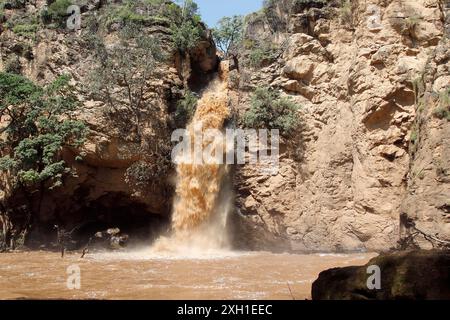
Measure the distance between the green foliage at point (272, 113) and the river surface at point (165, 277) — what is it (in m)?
5.57

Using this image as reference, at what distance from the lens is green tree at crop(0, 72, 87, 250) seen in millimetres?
16625

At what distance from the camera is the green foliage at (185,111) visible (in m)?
19.4

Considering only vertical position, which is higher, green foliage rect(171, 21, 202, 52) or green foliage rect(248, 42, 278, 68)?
green foliage rect(171, 21, 202, 52)

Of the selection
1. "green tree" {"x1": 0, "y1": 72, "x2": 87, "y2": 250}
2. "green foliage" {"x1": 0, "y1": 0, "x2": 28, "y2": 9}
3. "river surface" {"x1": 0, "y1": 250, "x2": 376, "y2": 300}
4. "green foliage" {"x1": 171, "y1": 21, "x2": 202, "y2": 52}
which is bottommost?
"river surface" {"x1": 0, "y1": 250, "x2": 376, "y2": 300}

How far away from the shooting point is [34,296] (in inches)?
313

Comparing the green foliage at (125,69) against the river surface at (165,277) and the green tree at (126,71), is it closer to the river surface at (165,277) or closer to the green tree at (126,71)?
the green tree at (126,71)

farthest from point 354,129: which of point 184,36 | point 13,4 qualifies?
point 13,4

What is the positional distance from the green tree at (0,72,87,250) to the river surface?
3.63m

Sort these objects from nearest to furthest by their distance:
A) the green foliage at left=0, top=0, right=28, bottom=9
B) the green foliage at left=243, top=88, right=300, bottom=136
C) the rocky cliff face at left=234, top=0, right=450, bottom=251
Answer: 1. the rocky cliff face at left=234, top=0, right=450, bottom=251
2. the green foliage at left=243, top=88, right=300, bottom=136
3. the green foliage at left=0, top=0, right=28, bottom=9

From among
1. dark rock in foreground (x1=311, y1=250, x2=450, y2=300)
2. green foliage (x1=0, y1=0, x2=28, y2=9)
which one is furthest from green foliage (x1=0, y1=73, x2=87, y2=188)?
dark rock in foreground (x1=311, y1=250, x2=450, y2=300)

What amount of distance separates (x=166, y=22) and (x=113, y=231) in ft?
31.8

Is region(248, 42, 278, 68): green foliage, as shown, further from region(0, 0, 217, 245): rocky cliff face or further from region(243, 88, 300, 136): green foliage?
region(0, 0, 217, 245): rocky cliff face
